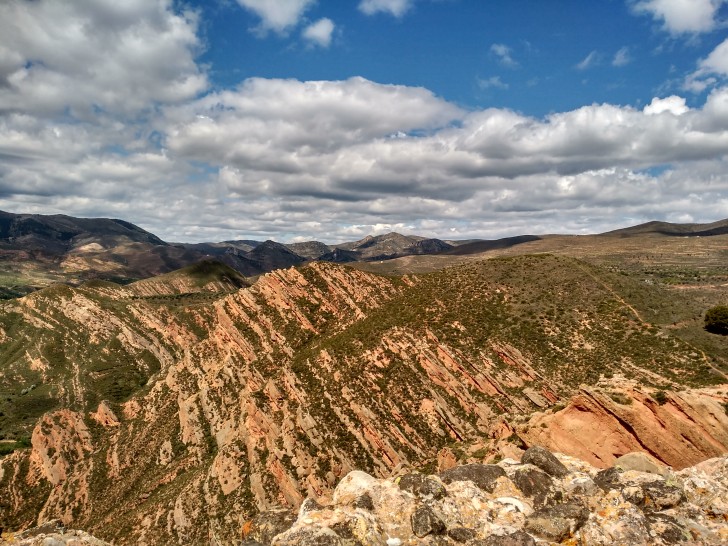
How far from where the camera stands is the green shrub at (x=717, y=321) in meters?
55.5

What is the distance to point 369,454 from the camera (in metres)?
57.4

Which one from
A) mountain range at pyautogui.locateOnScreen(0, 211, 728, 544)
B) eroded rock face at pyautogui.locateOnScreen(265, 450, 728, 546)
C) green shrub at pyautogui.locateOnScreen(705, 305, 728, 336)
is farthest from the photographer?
green shrub at pyautogui.locateOnScreen(705, 305, 728, 336)

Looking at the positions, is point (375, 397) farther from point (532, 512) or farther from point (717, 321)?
point (717, 321)

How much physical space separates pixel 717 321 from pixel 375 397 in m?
51.5

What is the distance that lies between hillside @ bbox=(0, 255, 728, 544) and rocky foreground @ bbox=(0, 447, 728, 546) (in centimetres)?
1644

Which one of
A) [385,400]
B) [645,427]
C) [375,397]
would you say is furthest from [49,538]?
[375,397]

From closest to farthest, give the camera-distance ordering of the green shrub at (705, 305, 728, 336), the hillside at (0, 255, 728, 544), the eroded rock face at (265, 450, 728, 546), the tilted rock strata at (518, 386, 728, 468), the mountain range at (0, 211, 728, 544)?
the eroded rock face at (265, 450, 728, 546) < the tilted rock strata at (518, 386, 728, 468) < the mountain range at (0, 211, 728, 544) < the hillside at (0, 255, 728, 544) < the green shrub at (705, 305, 728, 336)

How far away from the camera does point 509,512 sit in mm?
15328

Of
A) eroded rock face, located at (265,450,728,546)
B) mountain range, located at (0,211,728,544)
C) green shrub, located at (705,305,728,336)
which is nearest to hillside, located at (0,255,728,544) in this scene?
mountain range, located at (0,211,728,544)

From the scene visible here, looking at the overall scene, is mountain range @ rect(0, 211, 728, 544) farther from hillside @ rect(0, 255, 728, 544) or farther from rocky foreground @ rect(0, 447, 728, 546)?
rocky foreground @ rect(0, 447, 728, 546)

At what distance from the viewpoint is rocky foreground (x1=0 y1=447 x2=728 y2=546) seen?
13.2 m

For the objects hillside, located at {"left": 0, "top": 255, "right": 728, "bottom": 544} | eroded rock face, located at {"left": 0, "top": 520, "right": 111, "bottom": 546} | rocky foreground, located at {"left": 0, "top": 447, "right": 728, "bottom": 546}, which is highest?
rocky foreground, located at {"left": 0, "top": 447, "right": 728, "bottom": 546}

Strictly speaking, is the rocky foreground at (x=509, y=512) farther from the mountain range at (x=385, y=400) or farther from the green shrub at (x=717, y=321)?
the green shrub at (x=717, y=321)

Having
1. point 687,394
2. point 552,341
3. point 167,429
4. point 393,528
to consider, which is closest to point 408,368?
point 552,341
